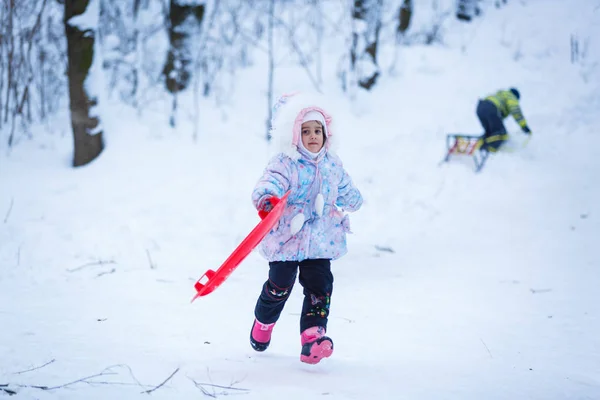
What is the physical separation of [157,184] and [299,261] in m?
4.08

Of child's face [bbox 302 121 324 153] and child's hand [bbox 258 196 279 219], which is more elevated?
child's face [bbox 302 121 324 153]

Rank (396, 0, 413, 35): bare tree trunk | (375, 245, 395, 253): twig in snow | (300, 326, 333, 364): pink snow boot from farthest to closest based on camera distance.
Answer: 1. (396, 0, 413, 35): bare tree trunk
2. (375, 245, 395, 253): twig in snow
3. (300, 326, 333, 364): pink snow boot

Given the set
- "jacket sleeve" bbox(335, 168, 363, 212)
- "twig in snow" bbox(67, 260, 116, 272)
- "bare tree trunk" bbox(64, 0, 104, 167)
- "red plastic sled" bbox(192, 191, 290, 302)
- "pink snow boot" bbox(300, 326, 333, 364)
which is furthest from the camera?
"bare tree trunk" bbox(64, 0, 104, 167)

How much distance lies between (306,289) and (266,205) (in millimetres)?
565

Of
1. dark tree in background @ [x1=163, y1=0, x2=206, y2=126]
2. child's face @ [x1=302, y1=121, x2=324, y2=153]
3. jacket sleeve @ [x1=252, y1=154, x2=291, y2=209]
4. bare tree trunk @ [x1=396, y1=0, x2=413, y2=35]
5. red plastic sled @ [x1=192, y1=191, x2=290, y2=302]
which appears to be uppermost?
bare tree trunk @ [x1=396, y1=0, x2=413, y2=35]

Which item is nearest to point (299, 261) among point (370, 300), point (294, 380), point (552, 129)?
point (294, 380)

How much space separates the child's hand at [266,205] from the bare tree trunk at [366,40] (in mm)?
7064

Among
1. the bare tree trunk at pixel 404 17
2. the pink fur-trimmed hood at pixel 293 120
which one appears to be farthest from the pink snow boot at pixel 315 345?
the bare tree trunk at pixel 404 17

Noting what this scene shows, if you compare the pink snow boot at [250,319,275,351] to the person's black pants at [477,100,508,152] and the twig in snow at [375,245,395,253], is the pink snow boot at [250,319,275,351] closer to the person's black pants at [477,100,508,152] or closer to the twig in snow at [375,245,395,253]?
the twig in snow at [375,245,395,253]

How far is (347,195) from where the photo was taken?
281 centimetres

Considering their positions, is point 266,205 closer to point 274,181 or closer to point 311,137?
point 274,181

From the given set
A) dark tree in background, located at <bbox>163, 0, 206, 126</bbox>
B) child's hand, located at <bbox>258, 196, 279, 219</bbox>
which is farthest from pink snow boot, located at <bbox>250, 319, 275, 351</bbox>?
dark tree in background, located at <bbox>163, 0, 206, 126</bbox>

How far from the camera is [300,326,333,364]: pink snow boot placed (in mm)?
2523

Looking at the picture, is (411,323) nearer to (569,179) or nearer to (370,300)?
(370,300)
